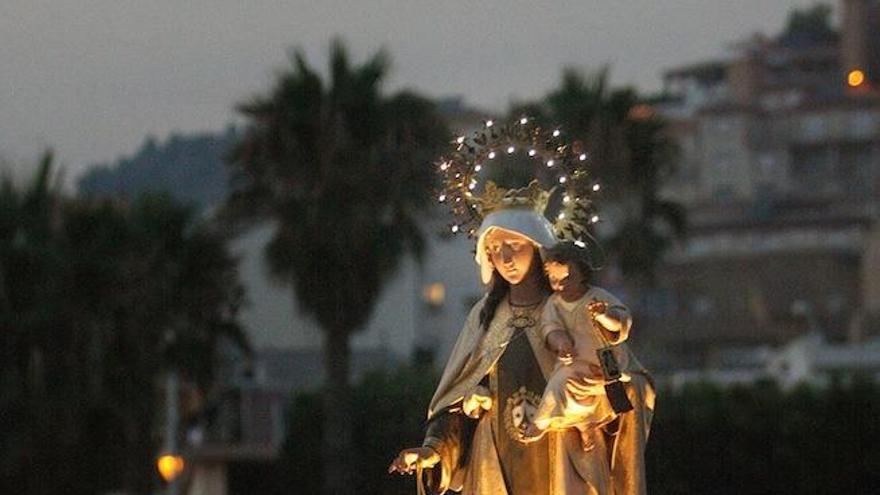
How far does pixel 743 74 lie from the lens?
15612cm

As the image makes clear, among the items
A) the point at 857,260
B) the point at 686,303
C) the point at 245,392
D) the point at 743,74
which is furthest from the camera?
the point at 743,74

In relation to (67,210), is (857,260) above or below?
above

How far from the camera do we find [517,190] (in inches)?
606

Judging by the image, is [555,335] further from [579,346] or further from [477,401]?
[477,401]

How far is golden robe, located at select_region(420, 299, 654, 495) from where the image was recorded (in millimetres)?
15055

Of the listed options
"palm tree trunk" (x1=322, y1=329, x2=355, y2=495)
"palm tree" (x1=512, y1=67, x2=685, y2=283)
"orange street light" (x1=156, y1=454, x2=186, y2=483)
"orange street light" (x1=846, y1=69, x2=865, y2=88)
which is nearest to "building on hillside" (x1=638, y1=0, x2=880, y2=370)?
"palm tree" (x1=512, y1=67, x2=685, y2=283)

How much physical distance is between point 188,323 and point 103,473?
138 inches

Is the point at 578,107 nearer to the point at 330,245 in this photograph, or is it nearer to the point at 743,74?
the point at 330,245

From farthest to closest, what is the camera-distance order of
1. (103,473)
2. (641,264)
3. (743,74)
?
(743,74)
(641,264)
(103,473)

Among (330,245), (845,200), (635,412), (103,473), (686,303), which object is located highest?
(845,200)

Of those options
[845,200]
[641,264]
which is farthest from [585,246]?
[845,200]

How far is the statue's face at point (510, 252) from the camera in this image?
15234 mm

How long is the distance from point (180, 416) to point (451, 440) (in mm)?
45843

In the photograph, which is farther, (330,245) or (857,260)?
(857,260)
